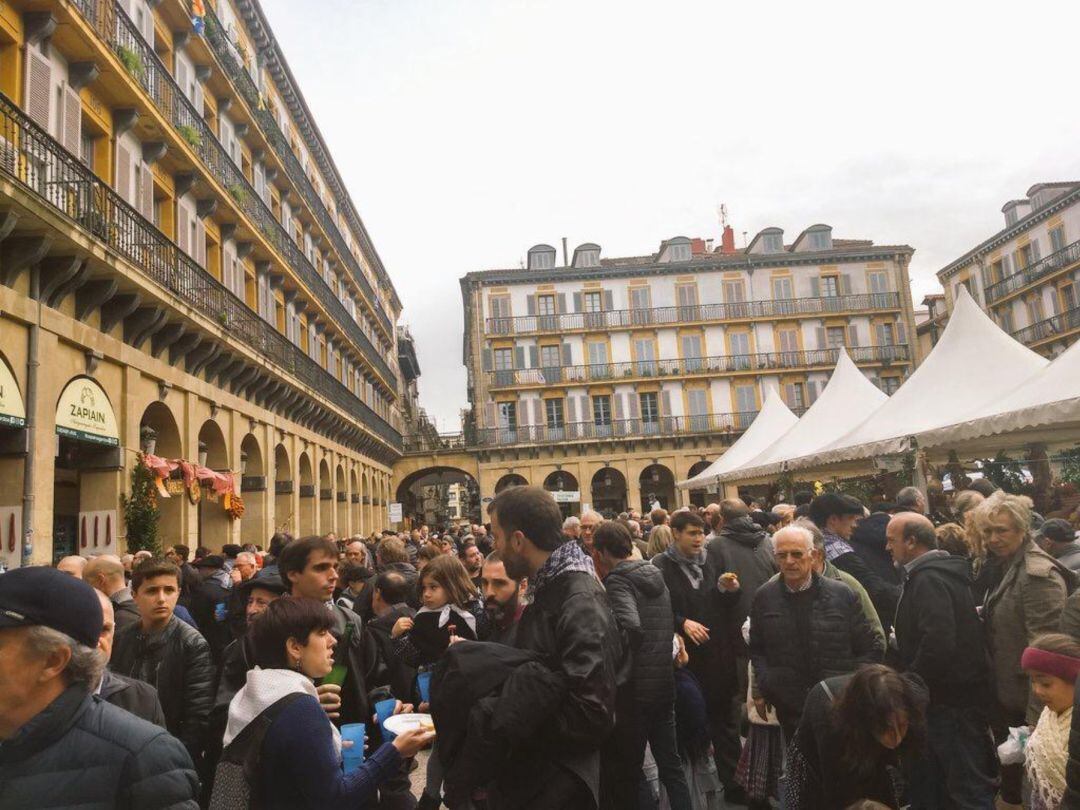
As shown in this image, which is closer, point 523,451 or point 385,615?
point 385,615

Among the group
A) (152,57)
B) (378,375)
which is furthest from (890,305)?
(152,57)

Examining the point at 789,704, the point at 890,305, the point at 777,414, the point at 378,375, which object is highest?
the point at 890,305

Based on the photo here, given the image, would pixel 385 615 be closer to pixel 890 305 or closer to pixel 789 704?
pixel 789 704

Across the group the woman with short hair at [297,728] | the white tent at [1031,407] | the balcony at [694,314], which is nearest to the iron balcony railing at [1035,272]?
the balcony at [694,314]

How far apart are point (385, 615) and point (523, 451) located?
124ft

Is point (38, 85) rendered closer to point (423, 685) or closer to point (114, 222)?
point (114, 222)

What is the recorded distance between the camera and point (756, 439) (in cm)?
1947

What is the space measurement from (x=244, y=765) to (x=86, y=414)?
1000 centimetres

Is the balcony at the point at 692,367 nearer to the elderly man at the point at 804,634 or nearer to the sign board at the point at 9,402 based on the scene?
the sign board at the point at 9,402

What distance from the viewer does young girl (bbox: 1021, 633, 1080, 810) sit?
281cm

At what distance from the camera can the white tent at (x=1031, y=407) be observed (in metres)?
7.95

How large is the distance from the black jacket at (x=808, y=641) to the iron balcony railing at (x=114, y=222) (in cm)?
854

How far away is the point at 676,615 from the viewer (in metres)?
5.46

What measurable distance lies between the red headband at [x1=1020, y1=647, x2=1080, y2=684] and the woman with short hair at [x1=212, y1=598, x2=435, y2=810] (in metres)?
2.18
